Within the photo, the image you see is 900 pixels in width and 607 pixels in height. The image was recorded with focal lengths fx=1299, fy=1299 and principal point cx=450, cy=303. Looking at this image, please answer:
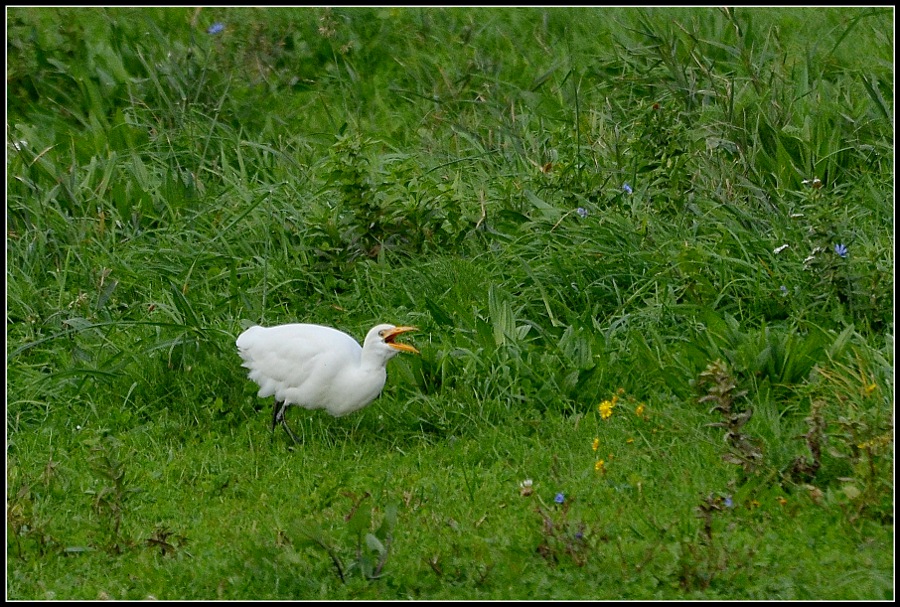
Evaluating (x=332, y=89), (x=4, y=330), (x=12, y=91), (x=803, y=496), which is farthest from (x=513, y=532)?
(x=12, y=91)

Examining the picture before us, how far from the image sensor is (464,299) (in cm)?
607

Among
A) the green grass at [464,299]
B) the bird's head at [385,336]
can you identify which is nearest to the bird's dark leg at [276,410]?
the green grass at [464,299]

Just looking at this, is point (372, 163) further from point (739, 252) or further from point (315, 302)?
point (739, 252)

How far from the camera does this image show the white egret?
5.31 m

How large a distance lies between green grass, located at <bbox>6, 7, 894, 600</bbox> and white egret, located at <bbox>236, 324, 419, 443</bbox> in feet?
0.68

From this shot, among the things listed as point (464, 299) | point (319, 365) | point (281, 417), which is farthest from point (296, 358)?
point (464, 299)

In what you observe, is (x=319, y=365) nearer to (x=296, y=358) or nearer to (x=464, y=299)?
(x=296, y=358)

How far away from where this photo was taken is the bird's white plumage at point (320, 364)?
17.4 feet

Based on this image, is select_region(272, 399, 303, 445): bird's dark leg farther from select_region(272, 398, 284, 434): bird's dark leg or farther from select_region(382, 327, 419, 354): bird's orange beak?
select_region(382, 327, 419, 354): bird's orange beak

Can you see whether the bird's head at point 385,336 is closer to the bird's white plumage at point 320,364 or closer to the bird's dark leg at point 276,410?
the bird's white plumage at point 320,364

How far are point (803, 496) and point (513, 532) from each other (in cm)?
101

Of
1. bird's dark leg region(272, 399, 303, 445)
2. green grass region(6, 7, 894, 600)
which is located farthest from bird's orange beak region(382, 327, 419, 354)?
bird's dark leg region(272, 399, 303, 445)

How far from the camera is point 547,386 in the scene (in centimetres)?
546

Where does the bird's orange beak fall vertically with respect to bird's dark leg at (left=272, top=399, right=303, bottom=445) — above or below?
above
